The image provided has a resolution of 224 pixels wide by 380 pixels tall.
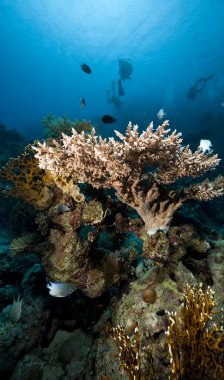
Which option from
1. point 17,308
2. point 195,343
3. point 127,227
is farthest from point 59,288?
point 195,343

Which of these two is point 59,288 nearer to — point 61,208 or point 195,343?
point 61,208

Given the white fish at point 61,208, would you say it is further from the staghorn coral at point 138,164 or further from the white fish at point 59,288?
the white fish at point 59,288

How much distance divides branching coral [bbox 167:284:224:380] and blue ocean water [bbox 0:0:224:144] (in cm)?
2127

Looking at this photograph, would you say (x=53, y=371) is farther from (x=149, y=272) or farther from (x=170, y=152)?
(x=170, y=152)

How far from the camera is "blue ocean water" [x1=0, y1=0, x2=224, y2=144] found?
1713 inches

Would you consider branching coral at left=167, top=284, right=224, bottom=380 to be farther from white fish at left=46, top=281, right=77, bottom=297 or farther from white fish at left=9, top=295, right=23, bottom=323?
white fish at left=9, top=295, right=23, bottom=323

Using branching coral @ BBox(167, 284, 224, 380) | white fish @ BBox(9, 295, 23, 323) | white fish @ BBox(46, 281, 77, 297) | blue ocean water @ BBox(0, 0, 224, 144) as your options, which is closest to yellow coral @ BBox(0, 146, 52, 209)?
white fish @ BBox(46, 281, 77, 297)

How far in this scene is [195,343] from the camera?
7.42 feet

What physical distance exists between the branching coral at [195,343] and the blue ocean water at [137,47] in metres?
21.3

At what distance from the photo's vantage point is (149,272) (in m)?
3.88

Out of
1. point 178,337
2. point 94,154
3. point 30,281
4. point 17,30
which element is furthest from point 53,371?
point 17,30

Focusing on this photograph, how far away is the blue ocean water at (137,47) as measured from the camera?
43.5 metres

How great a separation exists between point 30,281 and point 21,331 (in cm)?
93

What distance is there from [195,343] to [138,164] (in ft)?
7.79
